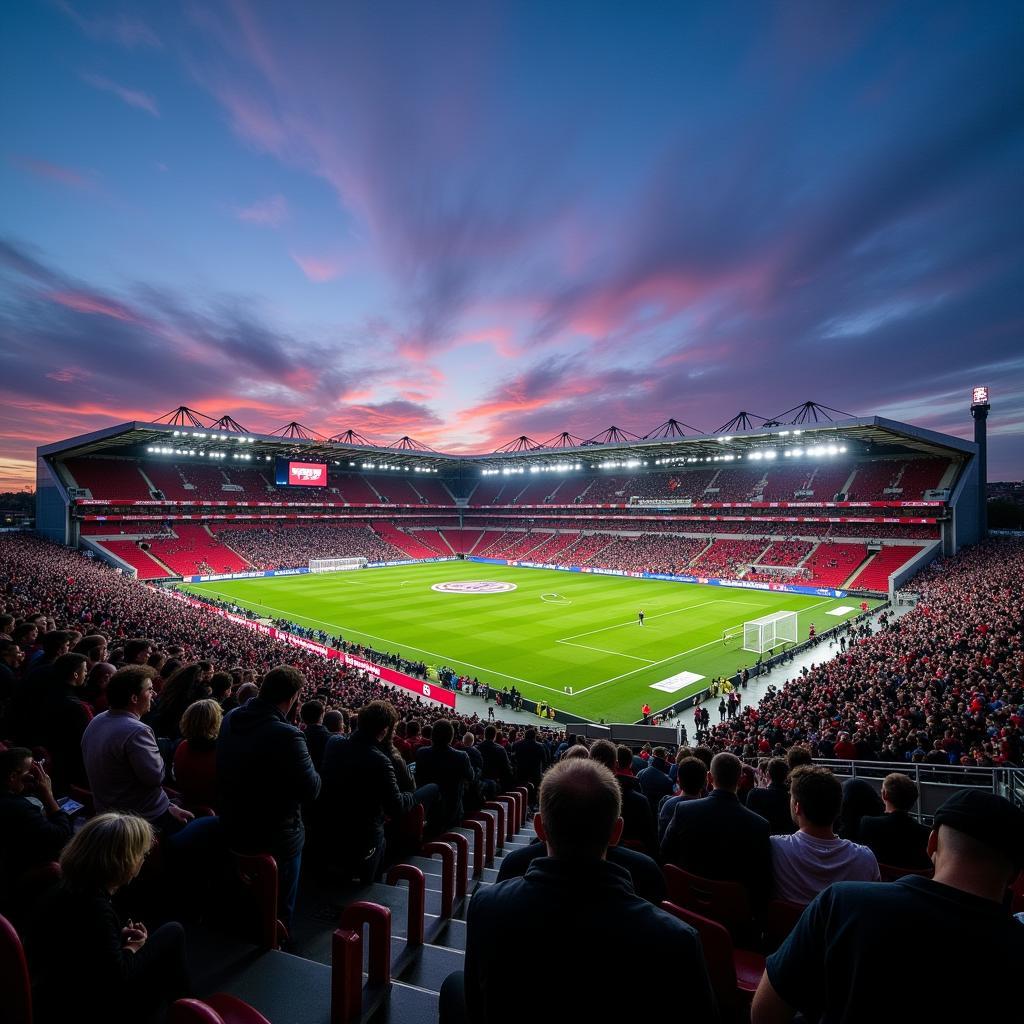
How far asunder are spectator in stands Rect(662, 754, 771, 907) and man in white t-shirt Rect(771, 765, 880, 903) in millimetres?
110

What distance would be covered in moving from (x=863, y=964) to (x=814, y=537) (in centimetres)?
6208

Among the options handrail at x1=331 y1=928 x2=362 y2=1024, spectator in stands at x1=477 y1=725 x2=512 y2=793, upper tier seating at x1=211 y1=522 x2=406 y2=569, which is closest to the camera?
handrail at x1=331 y1=928 x2=362 y2=1024

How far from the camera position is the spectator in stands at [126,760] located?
163 inches

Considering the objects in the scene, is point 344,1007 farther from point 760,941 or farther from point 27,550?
point 27,550

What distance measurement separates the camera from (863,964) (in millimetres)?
1899

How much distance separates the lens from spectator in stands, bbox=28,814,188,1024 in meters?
2.32

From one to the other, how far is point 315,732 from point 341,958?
11.2 feet

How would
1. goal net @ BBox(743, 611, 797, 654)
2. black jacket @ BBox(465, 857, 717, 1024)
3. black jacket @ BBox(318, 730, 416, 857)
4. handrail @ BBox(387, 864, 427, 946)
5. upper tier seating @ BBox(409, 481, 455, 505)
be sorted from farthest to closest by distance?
upper tier seating @ BBox(409, 481, 455, 505) < goal net @ BBox(743, 611, 797, 654) < black jacket @ BBox(318, 730, 416, 857) < handrail @ BBox(387, 864, 427, 946) < black jacket @ BBox(465, 857, 717, 1024)

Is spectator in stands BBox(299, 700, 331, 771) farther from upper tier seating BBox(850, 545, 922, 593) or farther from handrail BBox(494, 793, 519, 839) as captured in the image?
upper tier seating BBox(850, 545, 922, 593)

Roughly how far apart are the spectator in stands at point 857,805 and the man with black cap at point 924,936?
445cm

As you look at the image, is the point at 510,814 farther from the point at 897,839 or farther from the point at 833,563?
the point at 833,563

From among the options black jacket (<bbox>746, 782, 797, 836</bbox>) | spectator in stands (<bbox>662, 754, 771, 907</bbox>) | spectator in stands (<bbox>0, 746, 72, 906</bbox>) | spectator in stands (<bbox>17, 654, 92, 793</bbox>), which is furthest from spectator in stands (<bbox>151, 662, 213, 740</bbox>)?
black jacket (<bbox>746, 782, 797, 836</bbox>)

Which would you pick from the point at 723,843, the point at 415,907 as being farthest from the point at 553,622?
the point at 415,907

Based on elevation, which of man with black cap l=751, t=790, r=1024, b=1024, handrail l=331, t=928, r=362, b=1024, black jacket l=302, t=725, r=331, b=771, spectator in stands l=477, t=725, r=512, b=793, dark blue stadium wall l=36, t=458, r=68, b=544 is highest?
dark blue stadium wall l=36, t=458, r=68, b=544
